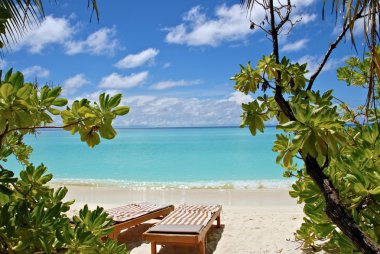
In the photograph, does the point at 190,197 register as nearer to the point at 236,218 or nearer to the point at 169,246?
the point at 236,218

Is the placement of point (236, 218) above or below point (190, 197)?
below

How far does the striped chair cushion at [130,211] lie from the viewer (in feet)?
18.2

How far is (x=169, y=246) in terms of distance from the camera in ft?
17.4

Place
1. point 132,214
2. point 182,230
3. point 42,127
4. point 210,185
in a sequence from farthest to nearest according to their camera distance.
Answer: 1. point 210,185
2. point 132,214
3. point 182,230
4. point 42,127

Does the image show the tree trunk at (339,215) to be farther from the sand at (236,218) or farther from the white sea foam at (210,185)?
the white sea foam at (210,185)

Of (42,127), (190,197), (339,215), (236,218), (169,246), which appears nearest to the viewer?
(42,127)

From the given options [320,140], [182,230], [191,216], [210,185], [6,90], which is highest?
[210,185]

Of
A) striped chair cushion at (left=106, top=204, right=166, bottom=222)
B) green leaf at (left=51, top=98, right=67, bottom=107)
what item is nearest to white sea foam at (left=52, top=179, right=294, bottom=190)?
striped chair cushion at (left=106, top=204, right=166, bottom=222)

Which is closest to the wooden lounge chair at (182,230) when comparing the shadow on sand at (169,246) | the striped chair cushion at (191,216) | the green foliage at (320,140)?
the striped chair cushion at (191,216)

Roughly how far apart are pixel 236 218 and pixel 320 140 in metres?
6.39

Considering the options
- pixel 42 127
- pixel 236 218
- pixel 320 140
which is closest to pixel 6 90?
pixel 42 127

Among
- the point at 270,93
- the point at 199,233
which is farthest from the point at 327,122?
the point at 199,233

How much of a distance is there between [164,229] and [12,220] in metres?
3.68

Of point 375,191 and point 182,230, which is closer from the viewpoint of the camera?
point 375,191
